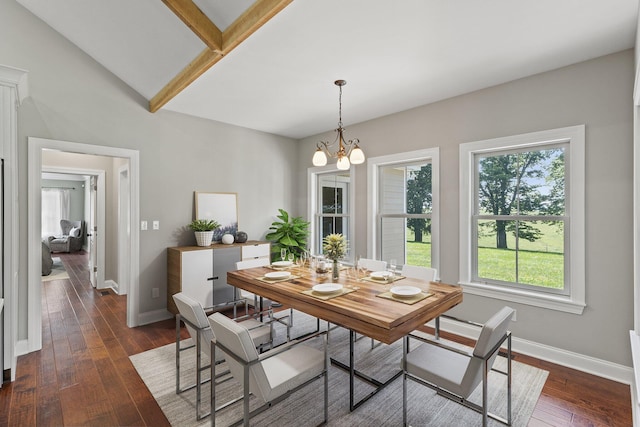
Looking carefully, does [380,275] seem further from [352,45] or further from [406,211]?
[352,45]

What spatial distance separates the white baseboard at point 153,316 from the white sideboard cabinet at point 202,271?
10 centimetres

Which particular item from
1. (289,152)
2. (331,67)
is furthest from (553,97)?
(289,152)

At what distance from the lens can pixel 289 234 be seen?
199 inches

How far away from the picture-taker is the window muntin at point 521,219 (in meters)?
2.95

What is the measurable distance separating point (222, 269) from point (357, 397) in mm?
2505

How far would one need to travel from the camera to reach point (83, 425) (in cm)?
201

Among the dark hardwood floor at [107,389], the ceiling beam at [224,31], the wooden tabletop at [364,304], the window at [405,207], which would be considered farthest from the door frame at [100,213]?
the window at [405,207]

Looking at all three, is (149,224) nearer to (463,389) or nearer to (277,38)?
(277,38)

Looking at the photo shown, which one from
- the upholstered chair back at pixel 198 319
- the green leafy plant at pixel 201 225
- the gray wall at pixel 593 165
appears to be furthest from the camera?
the green leafy plant at pixel 201 225

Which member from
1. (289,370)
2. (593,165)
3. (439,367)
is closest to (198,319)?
(289,370)

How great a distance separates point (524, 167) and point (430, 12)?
1.94 meters

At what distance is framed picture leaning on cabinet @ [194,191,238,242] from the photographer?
434cm

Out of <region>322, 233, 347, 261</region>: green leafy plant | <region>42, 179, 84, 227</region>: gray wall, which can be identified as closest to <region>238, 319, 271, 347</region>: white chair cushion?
<region>322, 233, 347, 261</region>: green leafy plant

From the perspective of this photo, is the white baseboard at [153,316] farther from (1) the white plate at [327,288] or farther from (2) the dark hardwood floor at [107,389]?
(1) the white plate at [327,288]
